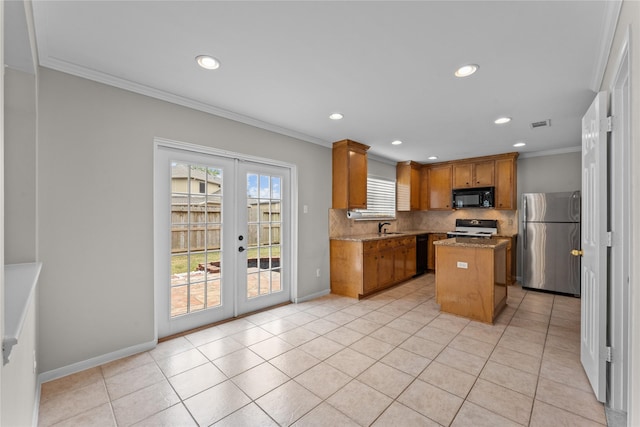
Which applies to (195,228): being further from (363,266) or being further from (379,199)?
(379,199)

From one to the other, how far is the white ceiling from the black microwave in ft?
7.47

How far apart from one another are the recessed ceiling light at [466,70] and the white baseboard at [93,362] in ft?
12.0

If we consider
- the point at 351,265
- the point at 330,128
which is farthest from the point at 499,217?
the point at 330,128

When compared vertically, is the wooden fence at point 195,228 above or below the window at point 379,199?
below

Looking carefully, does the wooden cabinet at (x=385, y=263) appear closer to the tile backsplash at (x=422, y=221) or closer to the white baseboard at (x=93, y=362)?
the tile backsplash at (x=422, y=221)

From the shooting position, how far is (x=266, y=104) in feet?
10.3

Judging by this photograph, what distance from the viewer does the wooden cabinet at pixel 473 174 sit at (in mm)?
Answer: 5662

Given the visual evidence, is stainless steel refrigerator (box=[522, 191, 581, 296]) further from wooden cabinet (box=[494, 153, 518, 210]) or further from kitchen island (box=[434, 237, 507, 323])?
kitchen island (box=[434, 237, 507, 323])

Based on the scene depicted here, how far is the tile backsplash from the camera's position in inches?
195

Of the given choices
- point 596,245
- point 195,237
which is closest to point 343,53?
point 596,245

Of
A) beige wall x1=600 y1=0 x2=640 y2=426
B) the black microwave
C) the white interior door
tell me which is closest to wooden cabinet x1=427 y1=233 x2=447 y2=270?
the black microwave

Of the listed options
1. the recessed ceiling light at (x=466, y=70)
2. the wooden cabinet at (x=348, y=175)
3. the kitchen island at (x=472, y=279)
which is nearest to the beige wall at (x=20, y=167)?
the recessed ceiling light at (x=466, y=70)

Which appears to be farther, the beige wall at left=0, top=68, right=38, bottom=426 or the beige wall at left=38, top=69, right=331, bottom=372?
the beige wall at left=38, top=69, right=331, bottom=372

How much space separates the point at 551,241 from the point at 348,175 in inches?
138
